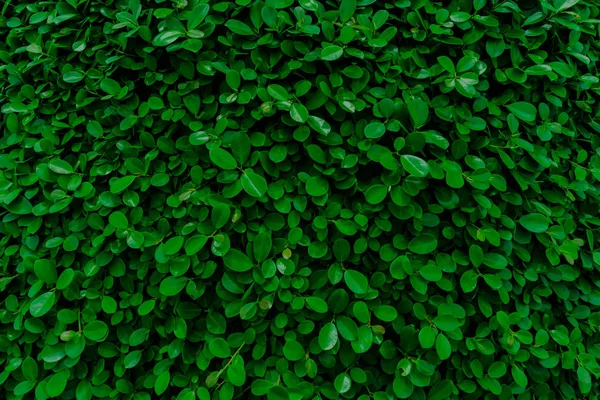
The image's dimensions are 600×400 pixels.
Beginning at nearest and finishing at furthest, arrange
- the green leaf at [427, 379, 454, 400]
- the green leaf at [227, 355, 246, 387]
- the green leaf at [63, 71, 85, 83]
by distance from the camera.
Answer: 1. the green leaf at [227, 355, 246, 387]
2. the green leaf at [427, 379, 454, 400]
3. the green leaf at [63, 71, 85, 83]

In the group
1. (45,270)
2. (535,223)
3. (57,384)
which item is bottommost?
(57,384)

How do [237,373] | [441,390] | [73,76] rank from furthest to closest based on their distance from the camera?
[73,76]
[441,390]
[237,373]

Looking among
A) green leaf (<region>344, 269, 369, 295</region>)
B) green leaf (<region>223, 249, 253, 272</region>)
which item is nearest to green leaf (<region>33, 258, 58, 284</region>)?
green leaf (<region>223, 249, 253, 272</region>)

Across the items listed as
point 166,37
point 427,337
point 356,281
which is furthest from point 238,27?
point 427,337

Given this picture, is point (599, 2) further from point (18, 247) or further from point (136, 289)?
point (18, 247)

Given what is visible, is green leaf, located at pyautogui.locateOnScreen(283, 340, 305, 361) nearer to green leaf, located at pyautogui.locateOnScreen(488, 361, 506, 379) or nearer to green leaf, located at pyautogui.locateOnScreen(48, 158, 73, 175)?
green leaf, located at pyautogui.locateOnScreen(488, 361, 506, 379)

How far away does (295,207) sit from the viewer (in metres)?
1.46

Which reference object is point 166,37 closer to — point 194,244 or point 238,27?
point 238,27

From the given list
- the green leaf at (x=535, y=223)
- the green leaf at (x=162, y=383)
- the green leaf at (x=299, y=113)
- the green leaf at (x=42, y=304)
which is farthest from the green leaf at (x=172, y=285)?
the green leaf at (x=535, y=223)

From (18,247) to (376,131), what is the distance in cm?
131

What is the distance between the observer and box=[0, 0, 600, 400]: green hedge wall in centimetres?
143

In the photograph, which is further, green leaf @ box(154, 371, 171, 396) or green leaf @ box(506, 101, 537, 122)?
green leaf @ box(506, 101, 537, 122)

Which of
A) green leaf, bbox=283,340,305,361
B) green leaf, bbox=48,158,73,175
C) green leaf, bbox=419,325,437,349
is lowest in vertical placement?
green leaf, bbox=283,340,305,361

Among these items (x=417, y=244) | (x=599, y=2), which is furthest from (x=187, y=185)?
(x=599, y=2)
